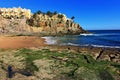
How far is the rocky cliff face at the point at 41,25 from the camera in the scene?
82875mm

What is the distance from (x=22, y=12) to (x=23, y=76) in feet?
333

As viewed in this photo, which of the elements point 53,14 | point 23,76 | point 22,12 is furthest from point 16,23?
point 23,76

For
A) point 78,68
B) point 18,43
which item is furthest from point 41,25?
point 78,68

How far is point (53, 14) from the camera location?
326ft

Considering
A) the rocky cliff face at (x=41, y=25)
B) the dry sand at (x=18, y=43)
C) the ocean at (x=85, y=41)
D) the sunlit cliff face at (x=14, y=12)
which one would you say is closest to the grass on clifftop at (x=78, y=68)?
the dry sand at (x=18, y=43)

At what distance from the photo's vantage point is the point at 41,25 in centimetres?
8931

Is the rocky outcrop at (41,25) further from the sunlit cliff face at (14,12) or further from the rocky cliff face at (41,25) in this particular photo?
the sunlit cliff face at (14,12)

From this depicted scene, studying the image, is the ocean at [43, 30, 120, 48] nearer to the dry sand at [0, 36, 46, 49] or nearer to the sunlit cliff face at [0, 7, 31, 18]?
the dry sand at [0, 36, 46, 49]

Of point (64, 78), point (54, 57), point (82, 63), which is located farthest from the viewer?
point (54, 57)

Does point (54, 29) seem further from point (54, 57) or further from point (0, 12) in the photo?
point (54, 57)

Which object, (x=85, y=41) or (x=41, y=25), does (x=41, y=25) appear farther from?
(x=85, y=41)

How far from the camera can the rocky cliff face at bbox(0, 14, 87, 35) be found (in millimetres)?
82875

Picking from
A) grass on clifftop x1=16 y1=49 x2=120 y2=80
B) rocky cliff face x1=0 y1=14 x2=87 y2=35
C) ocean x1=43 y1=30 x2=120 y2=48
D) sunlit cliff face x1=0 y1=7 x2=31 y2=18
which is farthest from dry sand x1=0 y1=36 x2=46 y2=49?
sunlit cliff face x1=0 y1=7 x2=31 y2=18

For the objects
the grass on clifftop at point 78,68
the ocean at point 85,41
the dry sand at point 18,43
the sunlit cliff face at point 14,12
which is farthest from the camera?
the sunlit cliff face at point 14,12
